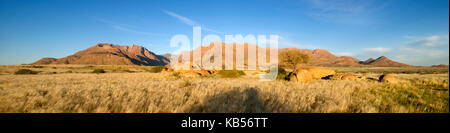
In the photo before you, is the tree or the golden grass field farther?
the tree

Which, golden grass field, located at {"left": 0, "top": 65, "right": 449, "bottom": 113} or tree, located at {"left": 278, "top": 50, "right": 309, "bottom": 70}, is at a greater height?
tree, located at {"left": 278, "top": 50, "right": 309, "bottom": 70}

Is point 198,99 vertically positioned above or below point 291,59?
below

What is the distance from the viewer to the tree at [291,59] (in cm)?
3031

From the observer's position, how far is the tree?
99.5 feet

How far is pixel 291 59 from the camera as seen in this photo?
30.2 metres

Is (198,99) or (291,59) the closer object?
(198,99)

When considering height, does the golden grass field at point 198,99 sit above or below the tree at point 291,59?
below

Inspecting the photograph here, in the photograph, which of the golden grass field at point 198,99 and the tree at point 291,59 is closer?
the golden grass field at point 198,99
